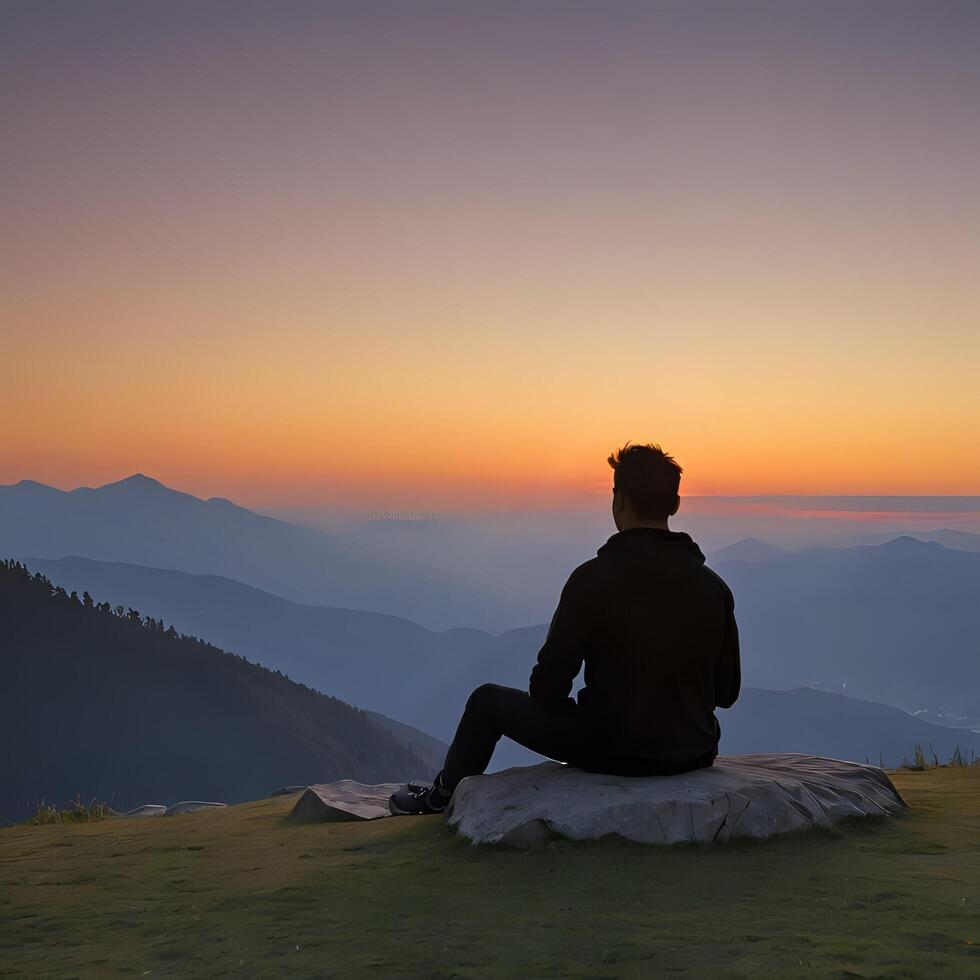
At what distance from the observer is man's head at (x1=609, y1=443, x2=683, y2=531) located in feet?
22.8

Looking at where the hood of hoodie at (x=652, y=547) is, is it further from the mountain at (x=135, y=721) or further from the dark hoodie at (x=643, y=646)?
the mountain at (x=135, y=721)

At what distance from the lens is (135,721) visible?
14712cm

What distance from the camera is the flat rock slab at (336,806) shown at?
→ 29.3 ft

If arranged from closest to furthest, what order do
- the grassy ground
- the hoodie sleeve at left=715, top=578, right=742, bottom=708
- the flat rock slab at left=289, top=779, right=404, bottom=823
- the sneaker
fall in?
the grassy ground → the hoodie sleeve at left=715, top=578, right=742, bottom=708 → the sneaker → the flat rock slab at left=289, top=779, right=404, bottom=823

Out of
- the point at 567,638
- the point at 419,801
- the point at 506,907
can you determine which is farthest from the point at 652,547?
the point at 419,801

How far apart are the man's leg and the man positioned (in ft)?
0.05

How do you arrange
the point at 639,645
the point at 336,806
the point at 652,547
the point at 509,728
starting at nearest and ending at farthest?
1. the point at 639,645
2. the point at 652,547
3. the point at 509,728
4. the point at 336,806

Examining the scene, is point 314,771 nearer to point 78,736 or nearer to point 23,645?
point 78,736

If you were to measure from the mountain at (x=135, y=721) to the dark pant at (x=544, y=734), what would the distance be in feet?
455

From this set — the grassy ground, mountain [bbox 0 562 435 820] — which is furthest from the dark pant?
mountain [bbox 0 562 435 820]

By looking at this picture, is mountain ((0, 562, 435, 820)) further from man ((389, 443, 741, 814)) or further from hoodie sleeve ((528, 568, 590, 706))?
hoodie sleeve ((528, 568, 590, 706))

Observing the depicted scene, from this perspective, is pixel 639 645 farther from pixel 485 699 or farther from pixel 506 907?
pixel 506 907

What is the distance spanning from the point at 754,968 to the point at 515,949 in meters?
1.08

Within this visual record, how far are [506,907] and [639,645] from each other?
2.09 metres
